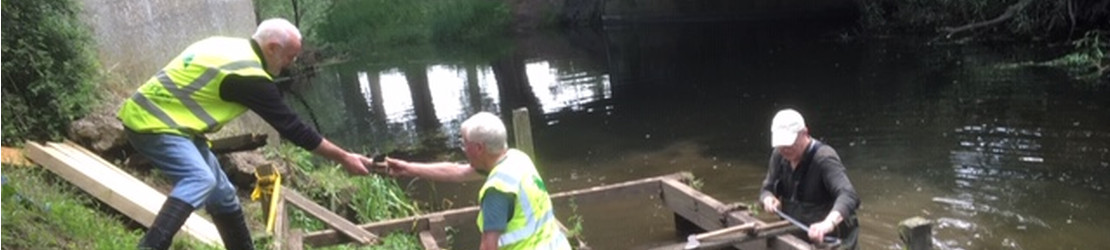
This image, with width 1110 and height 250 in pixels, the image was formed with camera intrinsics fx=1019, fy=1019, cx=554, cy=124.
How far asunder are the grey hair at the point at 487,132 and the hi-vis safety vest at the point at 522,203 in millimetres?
68

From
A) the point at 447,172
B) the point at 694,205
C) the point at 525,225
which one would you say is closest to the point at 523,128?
the point at 694,205

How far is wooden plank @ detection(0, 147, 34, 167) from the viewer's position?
247 inches

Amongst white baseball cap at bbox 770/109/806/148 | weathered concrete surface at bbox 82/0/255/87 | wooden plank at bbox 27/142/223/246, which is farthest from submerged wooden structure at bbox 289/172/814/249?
weathered concrete surface at bbox 82/0/255/87

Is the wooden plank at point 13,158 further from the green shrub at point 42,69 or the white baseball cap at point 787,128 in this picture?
the white baseball cap at point 787,128

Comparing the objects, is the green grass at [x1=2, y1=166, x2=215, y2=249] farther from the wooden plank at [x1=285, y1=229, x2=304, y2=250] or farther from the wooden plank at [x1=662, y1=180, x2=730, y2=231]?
the wooden plank at [x1=662, y1=180, x2=730, y2=231]

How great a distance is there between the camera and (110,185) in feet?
20.3

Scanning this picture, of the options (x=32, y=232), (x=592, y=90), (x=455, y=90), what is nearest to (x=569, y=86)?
(x=592, y=90)

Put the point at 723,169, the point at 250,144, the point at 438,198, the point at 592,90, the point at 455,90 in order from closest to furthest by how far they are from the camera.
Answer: the point at 250,144 < the point at 438,198 < the point at 723,169 < the point at 592,90 < the point at 455,90

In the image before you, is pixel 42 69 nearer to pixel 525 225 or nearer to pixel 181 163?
pixel 181 163

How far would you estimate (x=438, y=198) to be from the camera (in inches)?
425

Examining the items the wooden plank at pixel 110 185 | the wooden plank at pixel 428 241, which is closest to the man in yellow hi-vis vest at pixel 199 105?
the wooden plank at pixel 110 185

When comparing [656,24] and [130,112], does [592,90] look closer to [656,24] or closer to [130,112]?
[130,112]

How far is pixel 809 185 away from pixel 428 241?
2.72 meters

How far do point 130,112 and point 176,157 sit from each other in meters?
0.31
